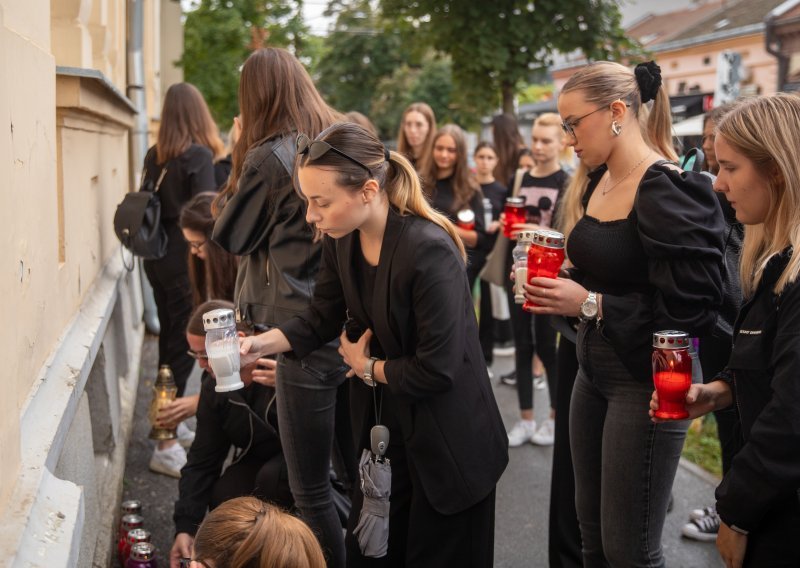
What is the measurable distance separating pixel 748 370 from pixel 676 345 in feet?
0.76

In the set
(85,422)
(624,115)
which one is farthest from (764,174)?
(85,422)

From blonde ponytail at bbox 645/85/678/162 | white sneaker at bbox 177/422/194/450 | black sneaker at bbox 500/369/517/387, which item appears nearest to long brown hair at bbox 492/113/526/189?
black sneaker at bbox 500/369/517/387

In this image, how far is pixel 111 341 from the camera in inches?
224

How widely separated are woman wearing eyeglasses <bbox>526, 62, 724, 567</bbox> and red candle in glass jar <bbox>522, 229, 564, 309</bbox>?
53 mm

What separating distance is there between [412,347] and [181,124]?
3512 mm

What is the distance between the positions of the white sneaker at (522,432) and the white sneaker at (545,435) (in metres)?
0.03

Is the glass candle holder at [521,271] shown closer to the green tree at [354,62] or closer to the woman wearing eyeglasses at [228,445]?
the woman wearing eyeglasses at [228,445]

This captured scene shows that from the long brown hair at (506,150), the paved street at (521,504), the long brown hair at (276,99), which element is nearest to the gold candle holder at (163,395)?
the paved street at (521,504)

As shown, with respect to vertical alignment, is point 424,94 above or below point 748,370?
above

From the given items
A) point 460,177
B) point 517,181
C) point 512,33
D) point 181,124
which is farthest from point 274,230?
point 512,33

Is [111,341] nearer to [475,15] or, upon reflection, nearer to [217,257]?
[217,257]

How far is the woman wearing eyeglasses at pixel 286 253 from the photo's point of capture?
11.6 ft

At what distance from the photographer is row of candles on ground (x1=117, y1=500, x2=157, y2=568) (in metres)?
3.62

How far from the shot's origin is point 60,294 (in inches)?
143
